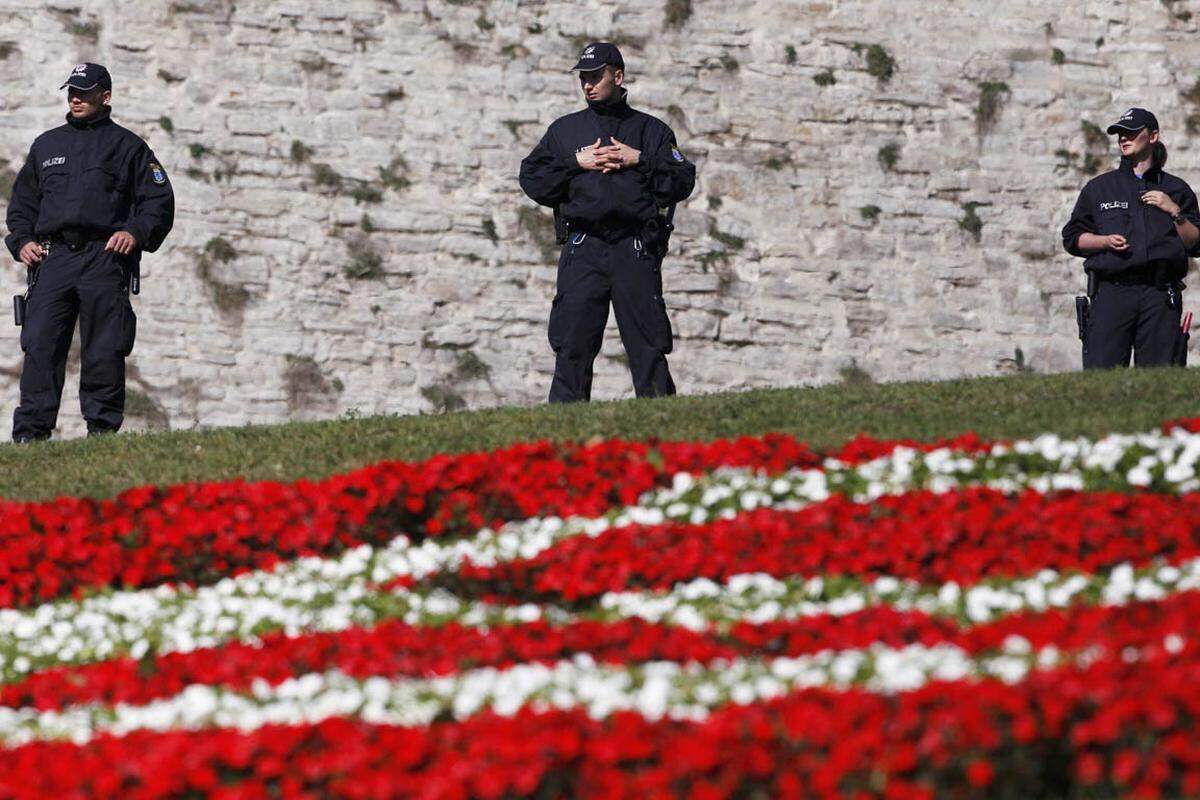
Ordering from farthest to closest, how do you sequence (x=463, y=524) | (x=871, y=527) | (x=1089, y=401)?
(x=1089, y=401) → (x=463, y=524) → (x=871, y=527)

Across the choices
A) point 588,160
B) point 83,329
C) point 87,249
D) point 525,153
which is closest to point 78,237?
point 87,249

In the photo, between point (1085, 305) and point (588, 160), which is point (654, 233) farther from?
point (1085, 305)

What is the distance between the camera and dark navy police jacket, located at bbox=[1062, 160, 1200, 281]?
11102 mm

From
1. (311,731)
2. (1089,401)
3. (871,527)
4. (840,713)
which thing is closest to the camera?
(840,713)

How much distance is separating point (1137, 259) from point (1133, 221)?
27 cm

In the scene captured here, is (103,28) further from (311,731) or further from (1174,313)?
(311,731)

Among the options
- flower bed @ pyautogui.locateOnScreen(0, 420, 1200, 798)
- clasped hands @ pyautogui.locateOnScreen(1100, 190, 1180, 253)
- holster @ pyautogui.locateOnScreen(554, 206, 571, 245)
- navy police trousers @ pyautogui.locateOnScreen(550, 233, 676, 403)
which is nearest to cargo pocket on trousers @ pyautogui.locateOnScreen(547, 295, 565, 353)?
navy police trousers @ pyautogui.locateOnScreen(550, 233, 676, 403)

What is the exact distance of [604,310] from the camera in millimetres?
10680

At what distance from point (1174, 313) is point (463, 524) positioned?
5.63 metres

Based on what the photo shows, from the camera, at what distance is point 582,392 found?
420 inches

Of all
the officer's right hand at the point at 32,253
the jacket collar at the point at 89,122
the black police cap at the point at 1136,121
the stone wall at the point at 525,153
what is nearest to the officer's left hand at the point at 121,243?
the officer's right hand at the point at 32,253

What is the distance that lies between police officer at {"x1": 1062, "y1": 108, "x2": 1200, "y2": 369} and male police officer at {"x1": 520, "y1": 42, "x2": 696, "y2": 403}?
2564 mm

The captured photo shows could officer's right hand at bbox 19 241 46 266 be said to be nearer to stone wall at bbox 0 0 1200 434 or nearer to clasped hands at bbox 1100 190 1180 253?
stone wall at bbox 0 0 1200 434

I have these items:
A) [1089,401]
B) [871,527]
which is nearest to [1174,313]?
[1089,401]
